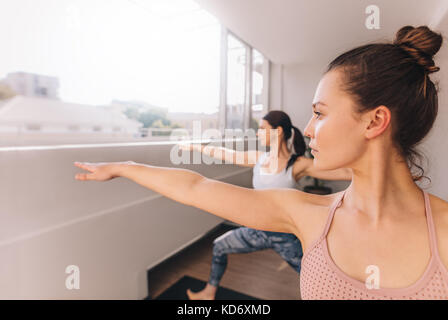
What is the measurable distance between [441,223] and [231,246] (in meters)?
1.30

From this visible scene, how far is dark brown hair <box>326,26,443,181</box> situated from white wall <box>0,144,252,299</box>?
4.20 feet

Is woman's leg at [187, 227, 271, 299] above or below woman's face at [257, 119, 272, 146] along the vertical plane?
below

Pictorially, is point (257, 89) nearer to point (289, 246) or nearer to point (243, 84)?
point (243, 84)

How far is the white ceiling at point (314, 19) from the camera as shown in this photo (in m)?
2.47

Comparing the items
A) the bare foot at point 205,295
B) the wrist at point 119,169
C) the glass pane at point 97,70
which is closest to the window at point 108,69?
the glass pane at point 97,70

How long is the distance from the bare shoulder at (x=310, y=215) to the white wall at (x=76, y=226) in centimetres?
112

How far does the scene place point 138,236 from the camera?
1.73 meters

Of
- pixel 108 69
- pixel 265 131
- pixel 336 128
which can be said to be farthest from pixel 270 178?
pixel 108 69

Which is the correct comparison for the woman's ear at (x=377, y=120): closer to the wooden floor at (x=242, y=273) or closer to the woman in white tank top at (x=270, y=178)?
the woman in white tank top at (x=270, y=178)

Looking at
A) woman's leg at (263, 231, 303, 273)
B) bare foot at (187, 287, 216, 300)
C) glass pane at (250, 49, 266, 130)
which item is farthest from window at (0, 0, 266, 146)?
woman's leg at (263, 231, 303, 273)

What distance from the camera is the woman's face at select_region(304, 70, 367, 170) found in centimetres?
61

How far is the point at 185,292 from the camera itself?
6.34 ft

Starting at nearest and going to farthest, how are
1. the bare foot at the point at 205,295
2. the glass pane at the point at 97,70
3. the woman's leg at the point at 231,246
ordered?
the glass pane at the point at 97,70 → the woman's leg at the point at 231,246 → the bare foot at the point at 205,295

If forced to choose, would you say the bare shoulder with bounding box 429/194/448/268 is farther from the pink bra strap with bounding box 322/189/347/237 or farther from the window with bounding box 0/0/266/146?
the window with bounding box 0/0/266/146
